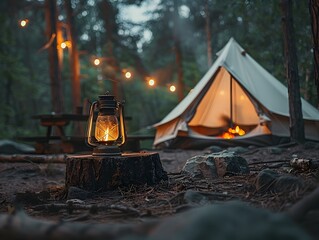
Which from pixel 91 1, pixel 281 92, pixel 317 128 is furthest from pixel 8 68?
pixel 317 128

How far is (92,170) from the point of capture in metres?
3.93

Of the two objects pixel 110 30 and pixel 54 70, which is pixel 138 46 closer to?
pixel 110 30

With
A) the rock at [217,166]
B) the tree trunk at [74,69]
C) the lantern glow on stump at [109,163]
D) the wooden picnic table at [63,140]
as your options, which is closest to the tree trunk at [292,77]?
the wooden picnic table at [63,140]

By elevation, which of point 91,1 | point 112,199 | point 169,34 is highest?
point 91,1

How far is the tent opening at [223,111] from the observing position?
1071 centimetres

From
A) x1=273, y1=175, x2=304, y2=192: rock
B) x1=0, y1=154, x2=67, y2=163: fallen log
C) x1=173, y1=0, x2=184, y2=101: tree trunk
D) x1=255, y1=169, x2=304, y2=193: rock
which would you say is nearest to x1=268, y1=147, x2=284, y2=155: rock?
x1=0, y1=154, x2=67, y2=163: fallen log

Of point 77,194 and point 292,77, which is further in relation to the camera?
point 292,77

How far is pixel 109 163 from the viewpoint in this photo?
3910 millimetres

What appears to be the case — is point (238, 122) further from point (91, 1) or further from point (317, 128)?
point (91, 1)

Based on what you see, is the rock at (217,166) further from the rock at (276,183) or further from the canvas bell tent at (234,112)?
the canvas bell tent at (234,112)

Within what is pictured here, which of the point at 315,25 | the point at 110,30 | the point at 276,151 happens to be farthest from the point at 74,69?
the point at 315,25

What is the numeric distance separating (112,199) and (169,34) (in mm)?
15546

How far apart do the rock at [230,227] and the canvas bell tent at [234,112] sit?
7140 millimetres

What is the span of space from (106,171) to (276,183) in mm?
1557
